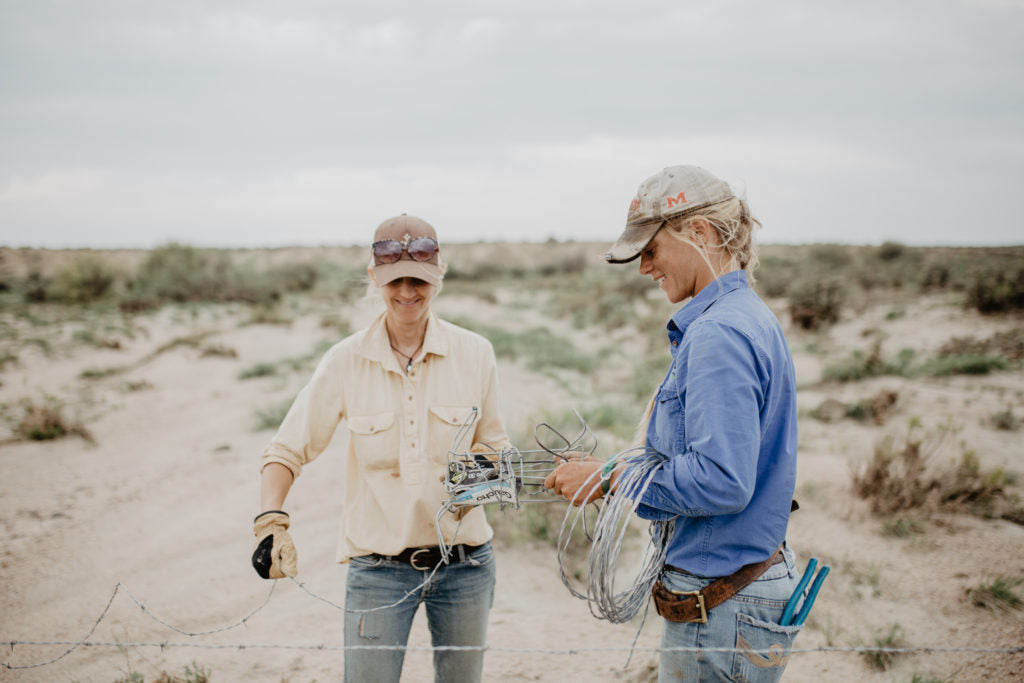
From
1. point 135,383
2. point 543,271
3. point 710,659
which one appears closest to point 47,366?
point 135,383

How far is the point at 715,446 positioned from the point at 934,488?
554 centimetres

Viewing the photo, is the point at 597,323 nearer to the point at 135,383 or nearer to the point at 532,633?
the point at 135,383

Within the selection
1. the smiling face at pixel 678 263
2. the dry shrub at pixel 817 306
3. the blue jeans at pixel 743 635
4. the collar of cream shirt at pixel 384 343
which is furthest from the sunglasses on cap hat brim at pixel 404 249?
the dry shrub at pixel 817 306

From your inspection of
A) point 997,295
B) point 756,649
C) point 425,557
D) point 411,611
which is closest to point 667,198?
point 756,649

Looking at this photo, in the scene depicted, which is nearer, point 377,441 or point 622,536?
point 622,536

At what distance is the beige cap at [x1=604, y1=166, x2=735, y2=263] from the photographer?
5.83 ft

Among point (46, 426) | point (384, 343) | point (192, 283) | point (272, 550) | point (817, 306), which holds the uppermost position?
point (192, 283)

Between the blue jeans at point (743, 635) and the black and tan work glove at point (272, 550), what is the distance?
1.40 meters

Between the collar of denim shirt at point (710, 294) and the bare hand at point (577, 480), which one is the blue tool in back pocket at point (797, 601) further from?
the collar of denim shirt at point (710, 294)

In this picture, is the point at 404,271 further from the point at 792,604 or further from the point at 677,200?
the point at 792,604

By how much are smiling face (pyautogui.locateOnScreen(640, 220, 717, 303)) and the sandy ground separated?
1134mm

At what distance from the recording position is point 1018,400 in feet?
28.1

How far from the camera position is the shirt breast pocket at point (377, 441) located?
7.78ft

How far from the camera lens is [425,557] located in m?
2.38
